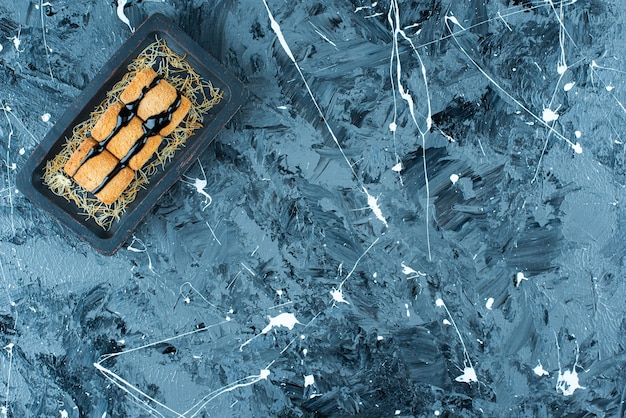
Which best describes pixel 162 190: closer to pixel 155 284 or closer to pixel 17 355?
pixel 155 284

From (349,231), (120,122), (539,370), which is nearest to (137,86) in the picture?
(120,122)

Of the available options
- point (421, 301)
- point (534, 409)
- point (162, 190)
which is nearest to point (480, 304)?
point (421, 301)

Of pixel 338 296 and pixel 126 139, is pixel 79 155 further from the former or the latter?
pixel 338 296

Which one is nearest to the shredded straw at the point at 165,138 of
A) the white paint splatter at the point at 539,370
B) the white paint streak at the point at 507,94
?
the white paint streak at the point at 507,94

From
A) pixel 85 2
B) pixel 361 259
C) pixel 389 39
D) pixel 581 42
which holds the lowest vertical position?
pixel 361 259

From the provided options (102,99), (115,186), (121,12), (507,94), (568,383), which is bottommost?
(568,383)

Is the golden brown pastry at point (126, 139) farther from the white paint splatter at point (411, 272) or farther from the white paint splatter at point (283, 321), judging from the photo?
the white paint splatter at point (411, 272)
